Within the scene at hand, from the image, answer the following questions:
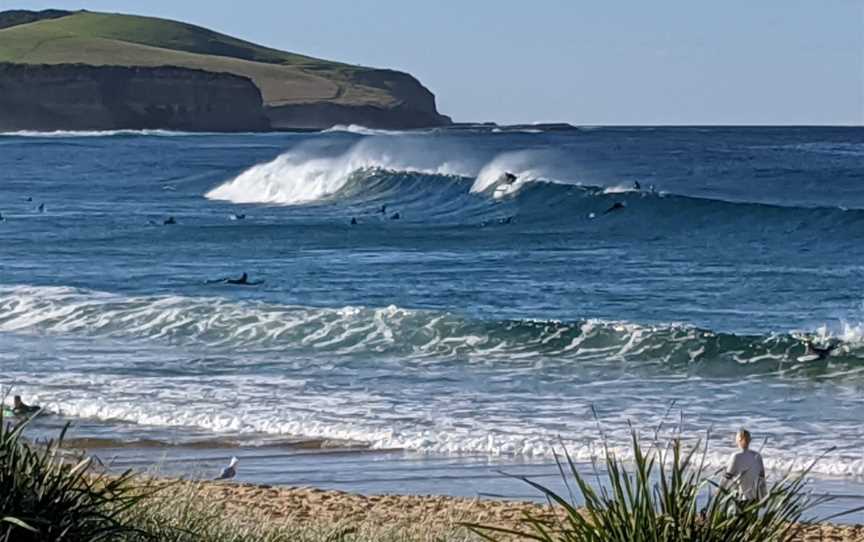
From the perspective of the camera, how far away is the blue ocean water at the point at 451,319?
16297mm

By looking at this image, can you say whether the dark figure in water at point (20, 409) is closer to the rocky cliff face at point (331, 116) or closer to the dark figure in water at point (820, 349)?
the dark figure in water at point (820, 349)

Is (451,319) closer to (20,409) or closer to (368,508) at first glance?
(20,409)

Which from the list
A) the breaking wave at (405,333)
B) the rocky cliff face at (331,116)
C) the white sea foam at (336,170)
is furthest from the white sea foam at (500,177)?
the rocky cliff face at (331,116)

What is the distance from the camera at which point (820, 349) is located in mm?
20188

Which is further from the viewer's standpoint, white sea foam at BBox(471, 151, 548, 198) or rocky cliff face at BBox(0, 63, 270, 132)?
rocky cliff face at BBox(0, 63, 270, 132)

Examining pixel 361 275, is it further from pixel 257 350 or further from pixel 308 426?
pixel 308 426

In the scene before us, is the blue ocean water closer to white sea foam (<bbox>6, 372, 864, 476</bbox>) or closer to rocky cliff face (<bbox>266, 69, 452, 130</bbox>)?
white sea foam (<bbox>6, 372, 864, 476</bbox>)

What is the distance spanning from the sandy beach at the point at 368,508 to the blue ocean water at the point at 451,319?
2.36 meters

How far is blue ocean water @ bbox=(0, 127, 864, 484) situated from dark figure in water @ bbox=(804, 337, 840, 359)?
0.57 feet

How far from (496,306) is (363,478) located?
38.7ft

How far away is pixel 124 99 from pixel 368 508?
156 m

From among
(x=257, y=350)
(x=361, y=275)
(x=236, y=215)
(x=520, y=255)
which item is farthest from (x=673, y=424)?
(x=236, y=215)

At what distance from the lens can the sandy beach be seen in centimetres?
1078

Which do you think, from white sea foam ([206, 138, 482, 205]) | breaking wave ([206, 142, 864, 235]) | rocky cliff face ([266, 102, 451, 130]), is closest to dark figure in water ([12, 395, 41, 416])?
breaking wave ([206, 142, 864, 235])
